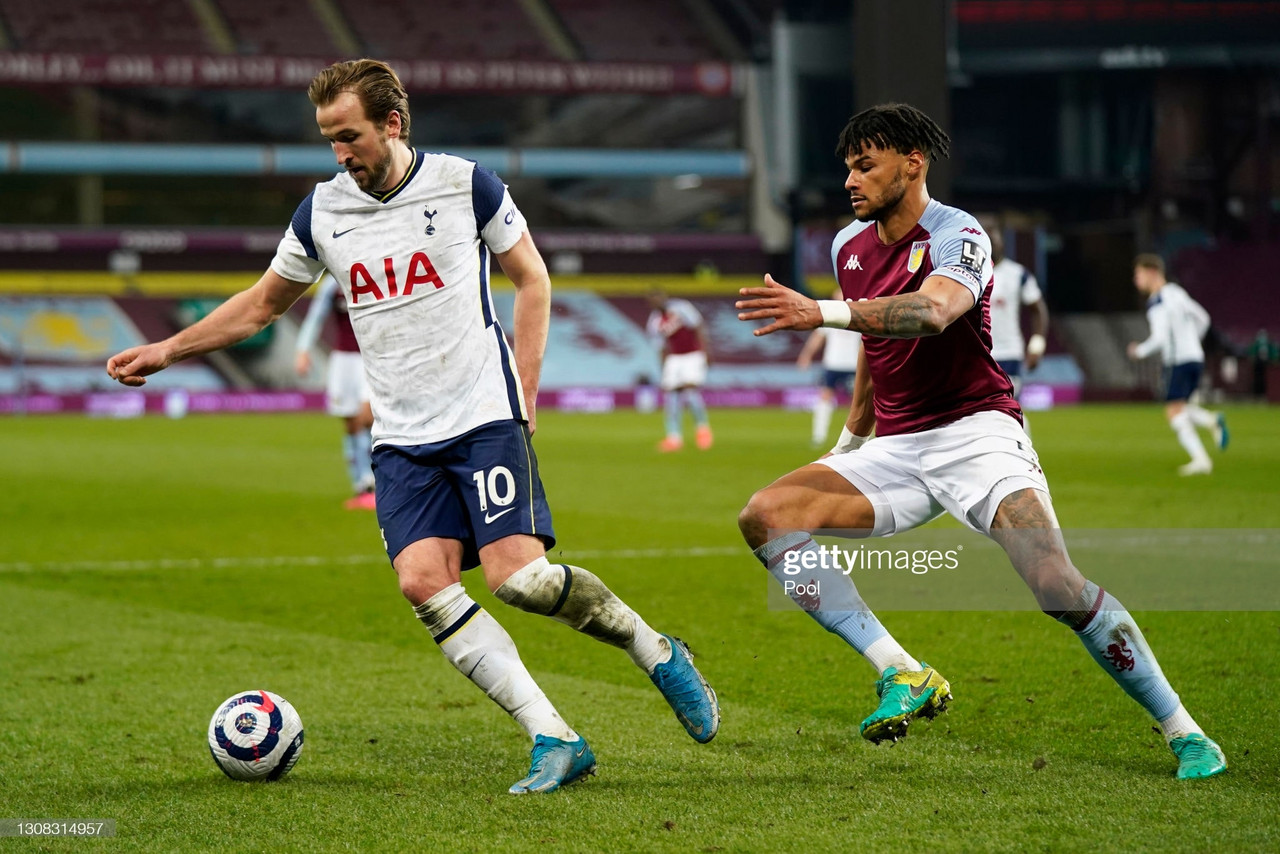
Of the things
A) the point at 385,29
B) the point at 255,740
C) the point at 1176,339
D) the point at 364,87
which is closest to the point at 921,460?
the point at 364,87

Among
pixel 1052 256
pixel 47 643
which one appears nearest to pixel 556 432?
pixel 47 643

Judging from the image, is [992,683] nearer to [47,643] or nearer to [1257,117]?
[47,643]

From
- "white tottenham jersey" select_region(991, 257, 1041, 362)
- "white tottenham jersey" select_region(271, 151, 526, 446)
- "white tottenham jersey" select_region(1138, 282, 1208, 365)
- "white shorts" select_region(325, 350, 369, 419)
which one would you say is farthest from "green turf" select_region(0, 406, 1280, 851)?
"white tottenham jersey" select_region(1138, 282, 1208, 365)

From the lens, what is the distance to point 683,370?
70.7ft

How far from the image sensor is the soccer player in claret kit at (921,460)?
4387 mm

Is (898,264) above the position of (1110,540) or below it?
above

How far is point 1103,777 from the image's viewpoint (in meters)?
4.34

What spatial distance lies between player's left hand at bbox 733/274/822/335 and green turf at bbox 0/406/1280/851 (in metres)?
1.32

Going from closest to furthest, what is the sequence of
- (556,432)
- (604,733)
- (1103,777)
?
1. (1103,777)
2. (604,733)
3. (556,432)

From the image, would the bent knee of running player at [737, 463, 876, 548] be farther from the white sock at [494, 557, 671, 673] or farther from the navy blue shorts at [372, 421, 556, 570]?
the navy blue shorts at [372, 421, 556, 570]

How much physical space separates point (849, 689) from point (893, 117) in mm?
2264

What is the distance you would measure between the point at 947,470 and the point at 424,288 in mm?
1734

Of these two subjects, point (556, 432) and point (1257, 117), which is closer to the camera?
point (556, 432)

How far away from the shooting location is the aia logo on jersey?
4.47m
